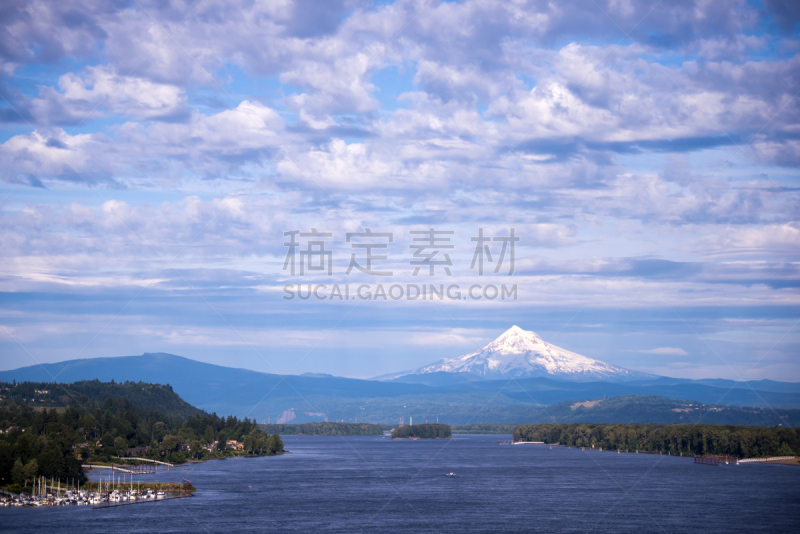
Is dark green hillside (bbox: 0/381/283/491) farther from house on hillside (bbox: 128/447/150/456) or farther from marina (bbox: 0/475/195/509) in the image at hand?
marina (bbox: 0/475/195/509)

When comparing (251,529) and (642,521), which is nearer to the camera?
(251,529)

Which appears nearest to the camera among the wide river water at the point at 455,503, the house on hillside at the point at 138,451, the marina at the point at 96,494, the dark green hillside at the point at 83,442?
the wide river water at the point at 455,503

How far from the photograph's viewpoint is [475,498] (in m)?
100

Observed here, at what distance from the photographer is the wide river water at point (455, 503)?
7719 cm

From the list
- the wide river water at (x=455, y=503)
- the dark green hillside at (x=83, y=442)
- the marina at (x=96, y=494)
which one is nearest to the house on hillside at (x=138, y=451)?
the dark green hillside at (x=83, y=442)

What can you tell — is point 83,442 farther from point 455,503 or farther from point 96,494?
point 455,503

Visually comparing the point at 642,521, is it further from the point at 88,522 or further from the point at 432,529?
the point at 88,522

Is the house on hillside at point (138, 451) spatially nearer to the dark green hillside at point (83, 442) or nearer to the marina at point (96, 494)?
the dark green hillside at point (83, 442)

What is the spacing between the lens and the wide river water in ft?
253

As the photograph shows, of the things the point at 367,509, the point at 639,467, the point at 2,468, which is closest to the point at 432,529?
the point at 367,509

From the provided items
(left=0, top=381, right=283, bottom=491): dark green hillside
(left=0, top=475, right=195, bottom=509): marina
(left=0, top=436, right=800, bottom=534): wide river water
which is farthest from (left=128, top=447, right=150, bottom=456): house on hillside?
(left=0, top=475, right=195, bottom=509): marina

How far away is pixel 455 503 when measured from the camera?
94938mm

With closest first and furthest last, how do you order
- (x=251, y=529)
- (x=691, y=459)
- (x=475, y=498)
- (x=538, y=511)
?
(x=251, y=529) < (x=538, y=511) < (x=475, y=498) < (x=691, y=459)

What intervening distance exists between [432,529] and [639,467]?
9433cm
